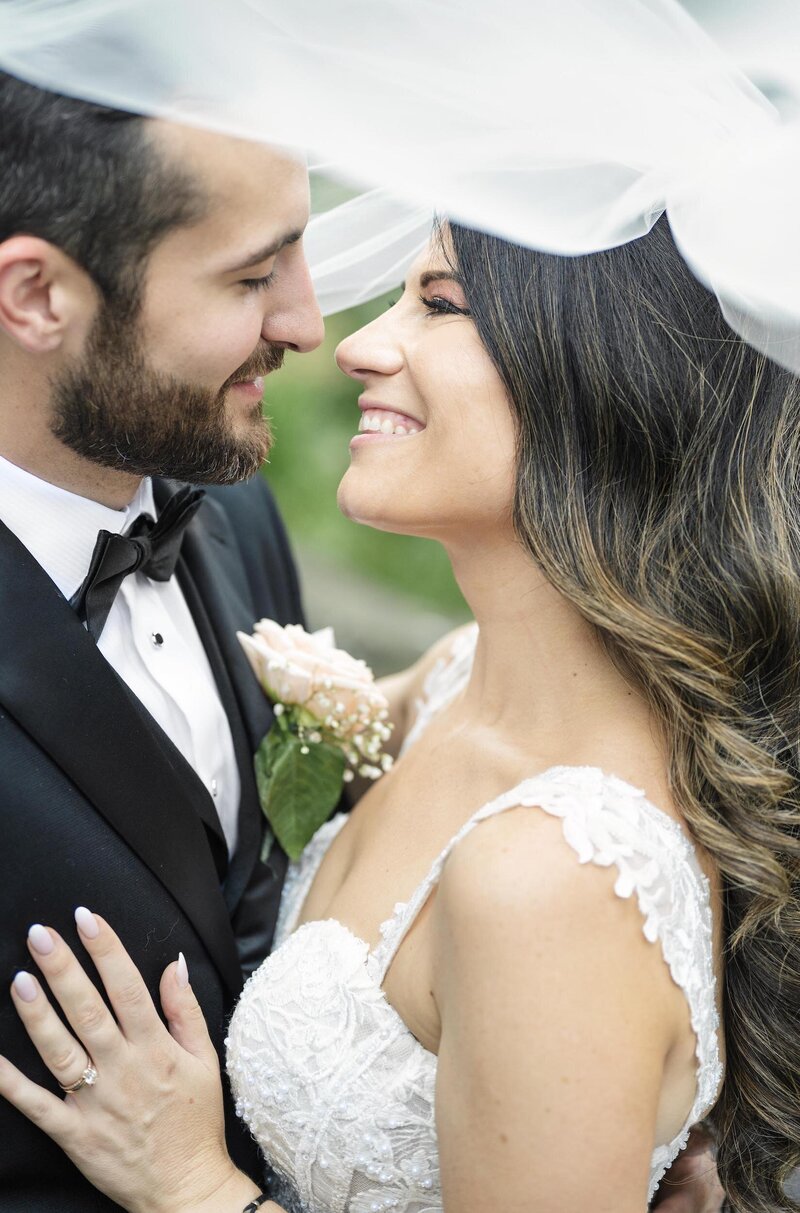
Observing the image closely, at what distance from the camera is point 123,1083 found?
217 centimetres

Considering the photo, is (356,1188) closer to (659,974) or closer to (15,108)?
(659,974)

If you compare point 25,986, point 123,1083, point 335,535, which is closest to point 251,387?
point 25,986

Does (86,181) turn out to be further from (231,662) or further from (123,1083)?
(123,1083)

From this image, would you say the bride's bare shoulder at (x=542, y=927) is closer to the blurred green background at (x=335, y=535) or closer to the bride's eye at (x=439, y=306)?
the bride's eye at (x=439, y=306)

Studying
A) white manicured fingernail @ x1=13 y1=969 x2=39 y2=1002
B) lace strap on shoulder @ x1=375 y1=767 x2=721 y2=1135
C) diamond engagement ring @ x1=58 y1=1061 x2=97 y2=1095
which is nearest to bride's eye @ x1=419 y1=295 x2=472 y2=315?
lace strap on shoulder @ x1=375 y1=767 x2=721 y2=1135

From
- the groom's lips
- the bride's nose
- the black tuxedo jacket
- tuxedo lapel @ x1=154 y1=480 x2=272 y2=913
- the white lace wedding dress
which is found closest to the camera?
the white lace wedding dress

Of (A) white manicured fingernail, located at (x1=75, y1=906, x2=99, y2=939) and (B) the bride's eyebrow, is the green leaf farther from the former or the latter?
(B) the bride's eyebrow

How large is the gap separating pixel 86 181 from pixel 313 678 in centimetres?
119

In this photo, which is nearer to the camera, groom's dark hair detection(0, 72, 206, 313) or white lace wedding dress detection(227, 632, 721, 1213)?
white lace wedding dress detection(227, 632, 721, 1213)

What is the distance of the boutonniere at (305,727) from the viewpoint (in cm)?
275

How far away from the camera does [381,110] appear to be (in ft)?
7.11

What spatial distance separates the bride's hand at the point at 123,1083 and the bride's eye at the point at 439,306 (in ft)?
4.48

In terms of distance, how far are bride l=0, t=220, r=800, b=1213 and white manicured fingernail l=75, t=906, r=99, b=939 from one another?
2 centimetres

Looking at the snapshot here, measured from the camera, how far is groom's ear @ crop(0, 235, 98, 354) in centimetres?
220
